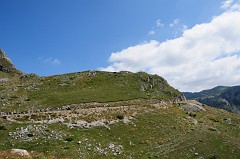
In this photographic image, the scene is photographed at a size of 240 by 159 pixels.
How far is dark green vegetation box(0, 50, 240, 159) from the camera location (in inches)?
1903

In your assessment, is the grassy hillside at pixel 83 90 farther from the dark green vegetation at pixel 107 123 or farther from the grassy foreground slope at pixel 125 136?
the grassy foreground slope at pixel 125 136

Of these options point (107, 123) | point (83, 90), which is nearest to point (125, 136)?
point (107, 123)

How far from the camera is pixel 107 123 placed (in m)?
60.3

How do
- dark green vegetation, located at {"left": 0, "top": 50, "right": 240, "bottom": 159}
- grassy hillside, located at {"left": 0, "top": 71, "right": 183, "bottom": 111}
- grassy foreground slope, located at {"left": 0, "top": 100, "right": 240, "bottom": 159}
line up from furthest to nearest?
grassy hillside, located at {"left": 0, "top": 71, "right": 183, "bottom": 111} < dark green vegetation, located at {"left": 0, "top": 50, "right": 240, "bottom": 159} < grassy foreground slope, located at {"left": 0, "top": 100, "right": 240, "bottom": 159}

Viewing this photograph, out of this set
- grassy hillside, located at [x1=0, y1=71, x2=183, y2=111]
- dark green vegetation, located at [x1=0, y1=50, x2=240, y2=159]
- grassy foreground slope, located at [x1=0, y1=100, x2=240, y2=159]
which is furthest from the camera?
grassy hillside, located at [x1=0, y1=71, x2=183, y2=111]

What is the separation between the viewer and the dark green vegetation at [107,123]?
4834cm

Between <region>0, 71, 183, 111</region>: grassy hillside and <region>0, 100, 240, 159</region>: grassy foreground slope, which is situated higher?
<region>0, 71, 183, 111</region>: grassy hillside

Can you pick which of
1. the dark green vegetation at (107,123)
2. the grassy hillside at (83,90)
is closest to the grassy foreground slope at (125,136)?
the dark green vegetation at (107,123)

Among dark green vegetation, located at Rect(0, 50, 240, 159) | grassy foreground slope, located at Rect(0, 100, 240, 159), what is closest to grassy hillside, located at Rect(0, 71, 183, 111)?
dark green vegetation, located at Rect(0, 50, 240, 159)

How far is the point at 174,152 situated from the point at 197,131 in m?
15.4

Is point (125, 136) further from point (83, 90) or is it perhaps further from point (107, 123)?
point (83, 90)

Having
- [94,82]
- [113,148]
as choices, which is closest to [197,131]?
[113,148]

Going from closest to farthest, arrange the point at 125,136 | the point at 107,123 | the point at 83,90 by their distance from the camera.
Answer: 1. the point at 125,136
2. the point at 107,123
3. the point at 83,90

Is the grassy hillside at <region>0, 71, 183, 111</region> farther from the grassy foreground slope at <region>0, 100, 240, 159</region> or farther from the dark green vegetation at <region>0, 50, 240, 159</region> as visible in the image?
the grassy foreground slope at <region>0, 100, 240, 159</region>
